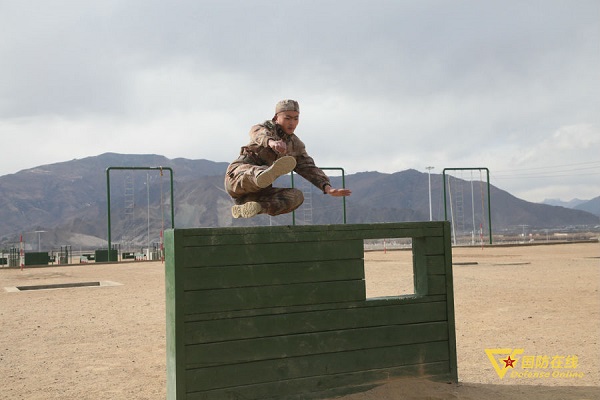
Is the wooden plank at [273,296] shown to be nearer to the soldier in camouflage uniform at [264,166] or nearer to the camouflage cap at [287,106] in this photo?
the soldier in camouflage uniform at [264,166]

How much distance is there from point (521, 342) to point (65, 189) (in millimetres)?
178208

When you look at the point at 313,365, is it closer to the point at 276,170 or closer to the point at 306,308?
the point at 306,308

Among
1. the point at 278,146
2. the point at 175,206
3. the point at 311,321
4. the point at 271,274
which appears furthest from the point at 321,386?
the point at 175,206

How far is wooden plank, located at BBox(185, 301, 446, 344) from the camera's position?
3928mm

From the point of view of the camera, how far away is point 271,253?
13.6 ft

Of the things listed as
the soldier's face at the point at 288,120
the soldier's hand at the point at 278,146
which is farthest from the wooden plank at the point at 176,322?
the soldier's face at the point at 288,120

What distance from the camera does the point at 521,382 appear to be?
196 inches

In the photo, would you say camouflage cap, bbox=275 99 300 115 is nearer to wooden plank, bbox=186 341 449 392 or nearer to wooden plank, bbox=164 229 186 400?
wooden plank, bbox=164 229 186 400

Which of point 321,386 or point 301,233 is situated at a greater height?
point 301,233

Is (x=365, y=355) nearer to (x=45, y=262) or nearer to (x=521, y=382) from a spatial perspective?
(x=521, y=382)

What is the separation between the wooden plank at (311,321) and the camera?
12.9 ft

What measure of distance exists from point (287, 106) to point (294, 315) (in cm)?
168

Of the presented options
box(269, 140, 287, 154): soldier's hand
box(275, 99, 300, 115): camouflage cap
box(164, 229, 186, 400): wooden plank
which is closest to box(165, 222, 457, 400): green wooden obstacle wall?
box(164, 229, 186, 400): wooden plank

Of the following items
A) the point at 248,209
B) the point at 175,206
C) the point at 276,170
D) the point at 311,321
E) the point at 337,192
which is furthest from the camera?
the point at 175,206
